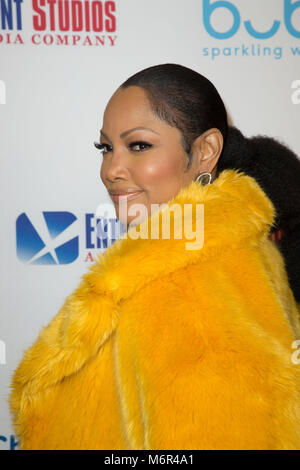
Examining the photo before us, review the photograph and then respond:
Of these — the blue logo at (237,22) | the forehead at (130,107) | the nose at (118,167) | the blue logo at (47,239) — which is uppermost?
the blue logo at (237,22)

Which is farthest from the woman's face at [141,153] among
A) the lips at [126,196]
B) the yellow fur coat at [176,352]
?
the yellow fur coat at [176,352]

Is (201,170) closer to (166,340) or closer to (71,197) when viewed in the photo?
(166,340)

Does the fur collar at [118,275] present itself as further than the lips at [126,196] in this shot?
No

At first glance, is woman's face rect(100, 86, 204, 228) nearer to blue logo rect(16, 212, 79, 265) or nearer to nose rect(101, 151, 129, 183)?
nose rect(101, 151, 129, 183)

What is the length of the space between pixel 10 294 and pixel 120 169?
88 cm

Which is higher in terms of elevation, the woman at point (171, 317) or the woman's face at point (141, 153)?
the woman's face at point (141, 153)

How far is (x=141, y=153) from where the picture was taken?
103 cm

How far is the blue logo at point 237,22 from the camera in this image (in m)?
1.59

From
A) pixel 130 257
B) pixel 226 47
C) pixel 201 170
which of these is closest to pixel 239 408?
pixel 130 257

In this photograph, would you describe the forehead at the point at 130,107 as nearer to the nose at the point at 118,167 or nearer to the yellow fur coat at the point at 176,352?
the nose at the point at 118,167

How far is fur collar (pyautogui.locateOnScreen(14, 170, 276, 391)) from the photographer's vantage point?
0.80m

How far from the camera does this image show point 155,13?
158 cm

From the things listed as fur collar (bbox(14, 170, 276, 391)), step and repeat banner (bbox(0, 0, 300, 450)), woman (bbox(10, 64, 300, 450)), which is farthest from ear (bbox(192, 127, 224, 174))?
step and repeat banner (bbox(0, 0, 300, 450))

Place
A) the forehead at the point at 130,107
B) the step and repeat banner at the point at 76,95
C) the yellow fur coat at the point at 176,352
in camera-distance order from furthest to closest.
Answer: the step and repeat banner at the point at 76,95 → the forehead at the point at 130,107 → the yellow fur coat at the point at 176,352
